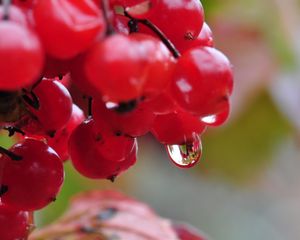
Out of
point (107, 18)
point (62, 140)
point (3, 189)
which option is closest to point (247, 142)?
point (62, 140)

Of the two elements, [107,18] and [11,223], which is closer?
[107,18]

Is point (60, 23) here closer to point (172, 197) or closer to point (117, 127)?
point (117, 127)

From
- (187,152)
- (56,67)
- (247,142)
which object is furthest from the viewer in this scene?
(247,142)

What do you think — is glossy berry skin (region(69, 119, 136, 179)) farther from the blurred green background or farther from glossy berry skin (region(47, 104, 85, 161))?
the blurred green background

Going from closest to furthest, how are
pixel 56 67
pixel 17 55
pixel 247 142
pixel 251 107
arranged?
pixel 17 55, pixel 56 67, pixel 251 107, pixel 247 142

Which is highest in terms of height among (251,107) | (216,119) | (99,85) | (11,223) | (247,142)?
(99,85)

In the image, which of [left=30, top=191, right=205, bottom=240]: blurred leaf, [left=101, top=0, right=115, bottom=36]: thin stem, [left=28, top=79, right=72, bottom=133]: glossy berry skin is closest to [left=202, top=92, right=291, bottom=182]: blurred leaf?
[left=30, top=191, right=205, bottom=240]: blurred leaf

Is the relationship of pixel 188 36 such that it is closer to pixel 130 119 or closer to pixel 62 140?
pixel 130 119
